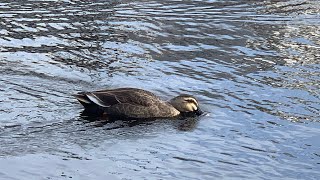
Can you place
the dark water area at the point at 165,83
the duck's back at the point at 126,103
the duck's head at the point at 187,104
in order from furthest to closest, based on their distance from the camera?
the duck's head at the point at 187,104 → the duck's back at the point at 126,103 → the dark water area at the point at 165,83

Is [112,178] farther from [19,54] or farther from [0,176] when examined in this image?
[19,54]

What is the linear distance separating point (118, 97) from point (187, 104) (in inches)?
52.8

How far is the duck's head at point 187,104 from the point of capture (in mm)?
16438

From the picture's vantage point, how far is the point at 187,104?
1644cm

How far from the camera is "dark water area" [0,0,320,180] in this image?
1347 centimetres

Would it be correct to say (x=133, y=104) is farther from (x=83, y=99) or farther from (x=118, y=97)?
(x=83, y=99)

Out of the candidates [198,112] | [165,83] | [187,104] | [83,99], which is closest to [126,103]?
[83,99]

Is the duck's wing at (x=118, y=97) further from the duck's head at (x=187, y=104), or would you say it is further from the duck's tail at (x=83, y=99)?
the duck's head at (x=187, y=104)

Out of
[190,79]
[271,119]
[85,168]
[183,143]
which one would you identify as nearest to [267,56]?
[190,79]

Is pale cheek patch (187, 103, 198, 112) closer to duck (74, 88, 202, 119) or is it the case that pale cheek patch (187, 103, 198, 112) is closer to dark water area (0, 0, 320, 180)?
duck (74, 88, 202, 119)

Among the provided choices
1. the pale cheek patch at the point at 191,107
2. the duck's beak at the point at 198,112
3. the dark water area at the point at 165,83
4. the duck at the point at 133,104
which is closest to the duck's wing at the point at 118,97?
the duck at the point at 133,104

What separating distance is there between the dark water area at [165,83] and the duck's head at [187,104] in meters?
0.28

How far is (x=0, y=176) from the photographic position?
12.5 metres

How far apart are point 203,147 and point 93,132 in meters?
2.01
